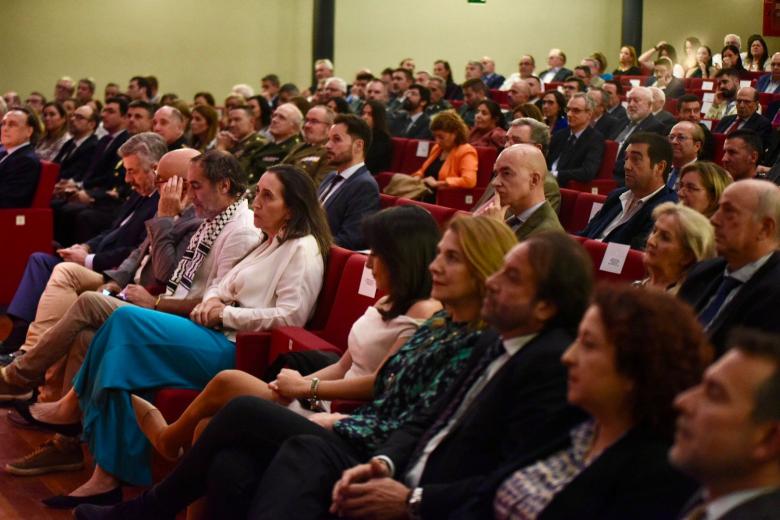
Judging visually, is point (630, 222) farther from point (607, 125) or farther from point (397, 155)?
point (607, 125)

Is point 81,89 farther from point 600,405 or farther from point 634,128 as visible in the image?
point 600,405

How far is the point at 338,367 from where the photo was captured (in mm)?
3170

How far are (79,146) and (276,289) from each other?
4.62 metres

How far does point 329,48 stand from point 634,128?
7.37 meters

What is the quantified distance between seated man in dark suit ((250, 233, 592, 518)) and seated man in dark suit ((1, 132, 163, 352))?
104 inches

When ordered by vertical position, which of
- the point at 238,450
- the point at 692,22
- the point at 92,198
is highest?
the point at 692,22

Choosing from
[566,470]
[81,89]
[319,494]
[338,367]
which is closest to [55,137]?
[81,89]

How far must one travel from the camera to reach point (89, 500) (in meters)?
3.49

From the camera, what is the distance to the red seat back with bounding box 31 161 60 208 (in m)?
6.40

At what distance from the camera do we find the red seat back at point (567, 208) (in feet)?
18.0

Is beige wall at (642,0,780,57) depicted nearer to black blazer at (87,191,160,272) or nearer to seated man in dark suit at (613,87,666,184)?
seated man in dark suit at (613,87,666,184)

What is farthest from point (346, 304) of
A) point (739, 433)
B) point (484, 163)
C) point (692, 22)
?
point (692, 22)

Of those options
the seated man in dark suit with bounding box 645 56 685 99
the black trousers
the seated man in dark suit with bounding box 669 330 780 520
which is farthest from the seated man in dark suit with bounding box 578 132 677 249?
the seated man in dark suit with bounding box 645 56 685 99

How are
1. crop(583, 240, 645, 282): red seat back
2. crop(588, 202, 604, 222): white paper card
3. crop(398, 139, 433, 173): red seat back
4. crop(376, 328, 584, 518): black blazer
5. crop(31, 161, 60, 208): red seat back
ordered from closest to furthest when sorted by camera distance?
crop(376, 328, 584, 518): black blazer, crop(583, 240, 645, 282): red seat back, crop(588, 202, 604, 222): white paper card, crop(31, 161, 60, 208): red seat back, crop(398, 139, 433, 173): red seat back
